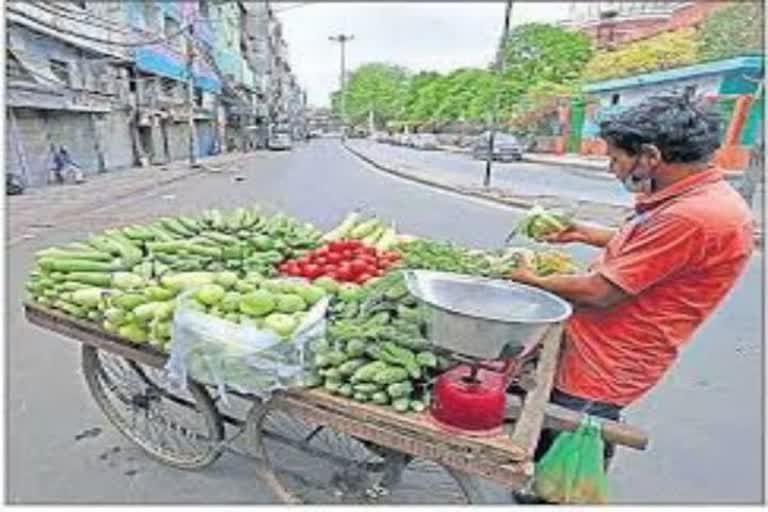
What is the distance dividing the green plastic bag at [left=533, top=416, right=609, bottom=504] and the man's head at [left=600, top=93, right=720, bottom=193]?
3.02 feet

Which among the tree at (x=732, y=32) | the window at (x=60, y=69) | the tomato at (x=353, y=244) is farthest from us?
the tree at (x=732, y=32)

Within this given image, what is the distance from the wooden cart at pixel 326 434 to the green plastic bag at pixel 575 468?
0.05 m

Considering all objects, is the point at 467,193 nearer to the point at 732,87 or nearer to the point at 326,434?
the point at 326,434

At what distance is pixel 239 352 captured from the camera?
7.93ft

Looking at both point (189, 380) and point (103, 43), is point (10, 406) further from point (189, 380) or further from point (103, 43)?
point (103, 43)

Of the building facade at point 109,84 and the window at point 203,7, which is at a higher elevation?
the window at point 203,7

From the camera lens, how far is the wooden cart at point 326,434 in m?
2.19

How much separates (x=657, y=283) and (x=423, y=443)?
97cm

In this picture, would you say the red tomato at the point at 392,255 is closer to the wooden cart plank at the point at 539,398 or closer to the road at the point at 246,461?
the wooden cart plank at the point at 539,398

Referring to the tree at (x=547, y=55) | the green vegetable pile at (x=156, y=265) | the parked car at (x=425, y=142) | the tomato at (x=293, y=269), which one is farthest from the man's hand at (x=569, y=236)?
the parked car at (x=425, y=142)

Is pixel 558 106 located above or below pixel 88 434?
above

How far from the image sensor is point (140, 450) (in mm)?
3504

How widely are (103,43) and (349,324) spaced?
2284 cm

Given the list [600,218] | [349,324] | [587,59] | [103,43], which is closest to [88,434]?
[349,324]
